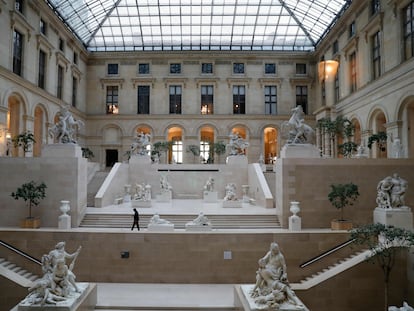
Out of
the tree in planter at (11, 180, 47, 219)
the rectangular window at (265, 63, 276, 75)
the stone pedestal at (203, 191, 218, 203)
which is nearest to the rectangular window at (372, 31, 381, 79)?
the stone pedestal at (203, 191, 218, 203)

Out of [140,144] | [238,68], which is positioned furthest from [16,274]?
[238,68]

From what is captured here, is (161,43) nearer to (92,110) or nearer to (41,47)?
(92,110)

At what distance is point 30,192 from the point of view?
1630 cm

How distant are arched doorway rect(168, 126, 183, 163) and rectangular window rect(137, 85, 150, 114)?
3.63 m

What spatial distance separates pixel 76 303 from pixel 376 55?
25.9 metres

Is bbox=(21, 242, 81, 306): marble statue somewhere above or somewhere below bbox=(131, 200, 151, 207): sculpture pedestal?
below

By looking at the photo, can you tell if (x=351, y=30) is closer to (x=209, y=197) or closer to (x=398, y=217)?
(x=209, y=197)

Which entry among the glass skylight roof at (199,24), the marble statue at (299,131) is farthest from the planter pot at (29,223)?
the glass skylight roof at (199,24)

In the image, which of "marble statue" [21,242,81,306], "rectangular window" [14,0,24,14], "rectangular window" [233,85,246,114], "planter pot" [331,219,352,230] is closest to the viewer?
"marble statue" [21,242,81,306]

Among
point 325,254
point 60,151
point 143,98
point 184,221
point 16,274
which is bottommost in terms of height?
point 16,274

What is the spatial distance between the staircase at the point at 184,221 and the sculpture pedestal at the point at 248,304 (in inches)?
246

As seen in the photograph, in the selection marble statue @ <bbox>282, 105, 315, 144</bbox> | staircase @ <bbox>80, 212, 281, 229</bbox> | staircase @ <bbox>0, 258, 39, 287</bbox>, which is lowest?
staircase @ <bbox>0, 258, 39, 287</bbox>

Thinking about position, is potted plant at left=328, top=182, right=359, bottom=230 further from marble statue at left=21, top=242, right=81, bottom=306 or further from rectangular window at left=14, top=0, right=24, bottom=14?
rectangular window at left=14, top=0, right=24, bottom=14

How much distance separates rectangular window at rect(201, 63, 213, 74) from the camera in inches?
1615
